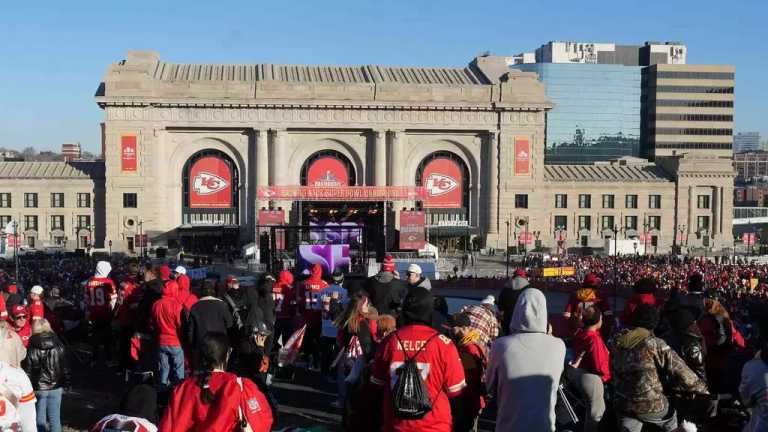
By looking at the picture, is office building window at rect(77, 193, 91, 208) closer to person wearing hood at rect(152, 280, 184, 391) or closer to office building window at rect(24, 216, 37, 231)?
office building window at rect(24, 216, 37, 231)

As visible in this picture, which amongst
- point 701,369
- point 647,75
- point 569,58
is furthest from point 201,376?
point 569,58

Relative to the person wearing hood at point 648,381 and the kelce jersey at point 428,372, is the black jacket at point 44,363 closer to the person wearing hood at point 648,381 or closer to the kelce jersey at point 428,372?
the kelce jersey at point 428,372

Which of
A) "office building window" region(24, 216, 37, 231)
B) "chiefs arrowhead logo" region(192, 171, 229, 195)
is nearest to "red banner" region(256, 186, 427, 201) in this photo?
"chiefs arrowhead logo" region(192, 171, 229, 195)

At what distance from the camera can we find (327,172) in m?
72.1

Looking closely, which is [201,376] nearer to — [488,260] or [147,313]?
[147,313]

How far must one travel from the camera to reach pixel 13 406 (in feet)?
25.1

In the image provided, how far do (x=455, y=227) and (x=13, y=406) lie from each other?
2589 inches

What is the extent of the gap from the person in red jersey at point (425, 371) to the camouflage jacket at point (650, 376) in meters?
1.88

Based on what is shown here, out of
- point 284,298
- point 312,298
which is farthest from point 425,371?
point 284,298

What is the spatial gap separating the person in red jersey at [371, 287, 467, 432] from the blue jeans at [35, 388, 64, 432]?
5.29 m

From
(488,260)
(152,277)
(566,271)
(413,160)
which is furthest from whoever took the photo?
(413,160)

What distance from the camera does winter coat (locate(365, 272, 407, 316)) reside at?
44.0ft

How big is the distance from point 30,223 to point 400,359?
71613 millimetres

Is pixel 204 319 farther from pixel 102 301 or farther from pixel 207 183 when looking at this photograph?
pixel 207 183
